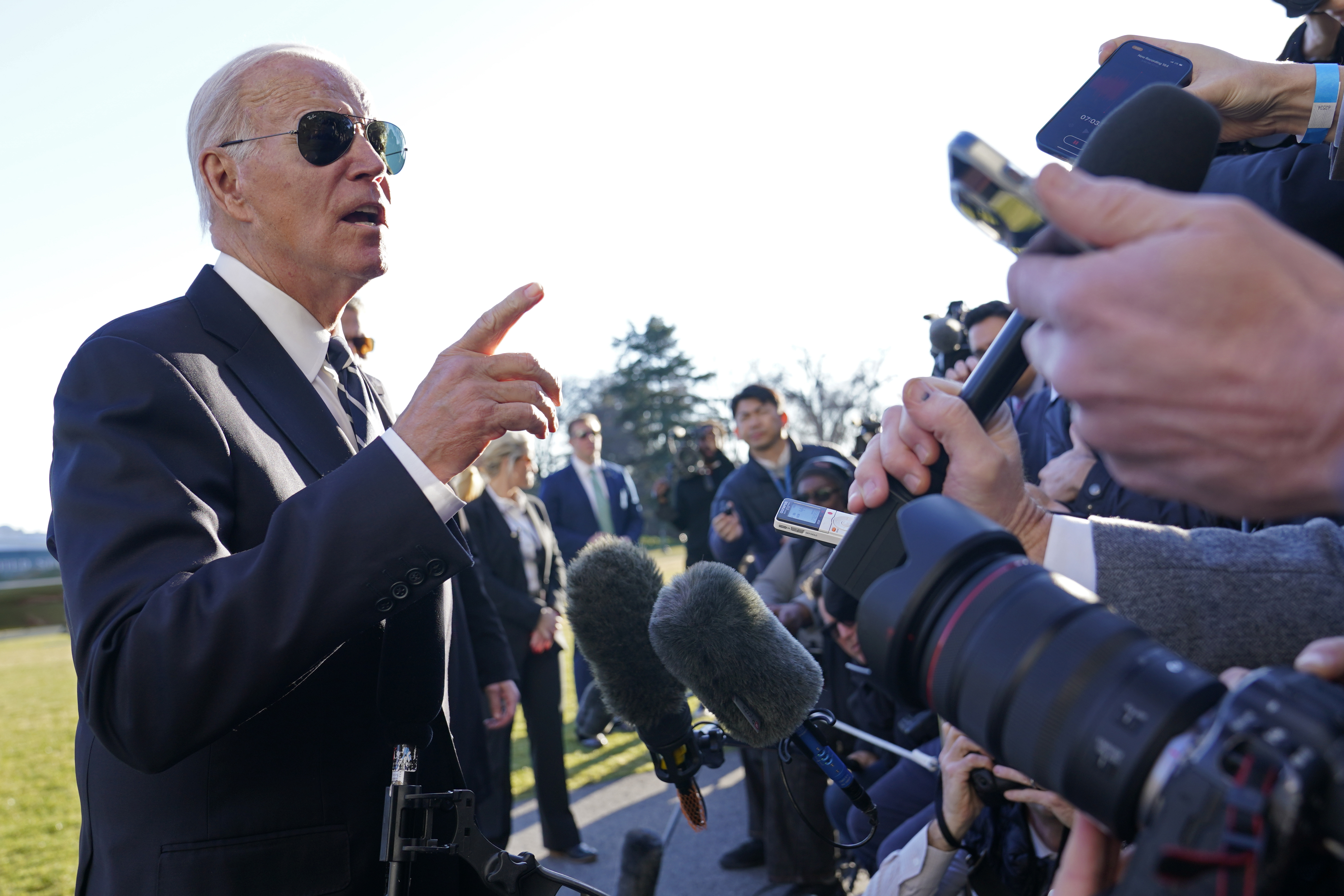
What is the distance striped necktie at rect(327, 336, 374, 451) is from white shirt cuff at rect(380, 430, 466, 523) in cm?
47

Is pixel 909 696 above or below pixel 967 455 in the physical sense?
below

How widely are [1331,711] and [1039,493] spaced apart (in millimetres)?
1311

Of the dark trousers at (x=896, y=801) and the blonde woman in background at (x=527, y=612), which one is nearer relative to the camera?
the dark trousers at (x=896, y=801)

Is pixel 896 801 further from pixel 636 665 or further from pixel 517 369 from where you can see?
pixel 517 369

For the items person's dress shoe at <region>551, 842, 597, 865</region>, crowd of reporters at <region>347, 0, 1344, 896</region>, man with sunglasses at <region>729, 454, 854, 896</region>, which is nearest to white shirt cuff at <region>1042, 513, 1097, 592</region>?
crowd of reporters at <region>347, 0, 1344, 896</region>

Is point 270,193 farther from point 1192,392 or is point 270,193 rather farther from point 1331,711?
point 1331,711

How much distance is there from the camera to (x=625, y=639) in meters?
1.88

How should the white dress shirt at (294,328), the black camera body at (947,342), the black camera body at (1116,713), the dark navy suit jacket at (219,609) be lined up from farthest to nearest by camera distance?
the black camera body at (947,342) < the white dress shirt at (294,328) < the dark navy suit jacket at (219,609) < the black camera body at (1116,713)

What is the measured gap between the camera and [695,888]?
14.7 ft

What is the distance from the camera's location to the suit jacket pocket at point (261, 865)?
134 centimetres

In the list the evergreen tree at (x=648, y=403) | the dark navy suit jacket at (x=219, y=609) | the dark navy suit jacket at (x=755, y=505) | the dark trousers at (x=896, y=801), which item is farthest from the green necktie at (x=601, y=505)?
the evergreen tree at (x=648, y=403)

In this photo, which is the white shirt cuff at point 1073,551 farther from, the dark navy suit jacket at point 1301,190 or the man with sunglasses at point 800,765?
the man with sunglasses at point 800,765

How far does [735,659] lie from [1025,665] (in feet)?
2.90

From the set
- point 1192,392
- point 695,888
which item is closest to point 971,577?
point 1192,392
